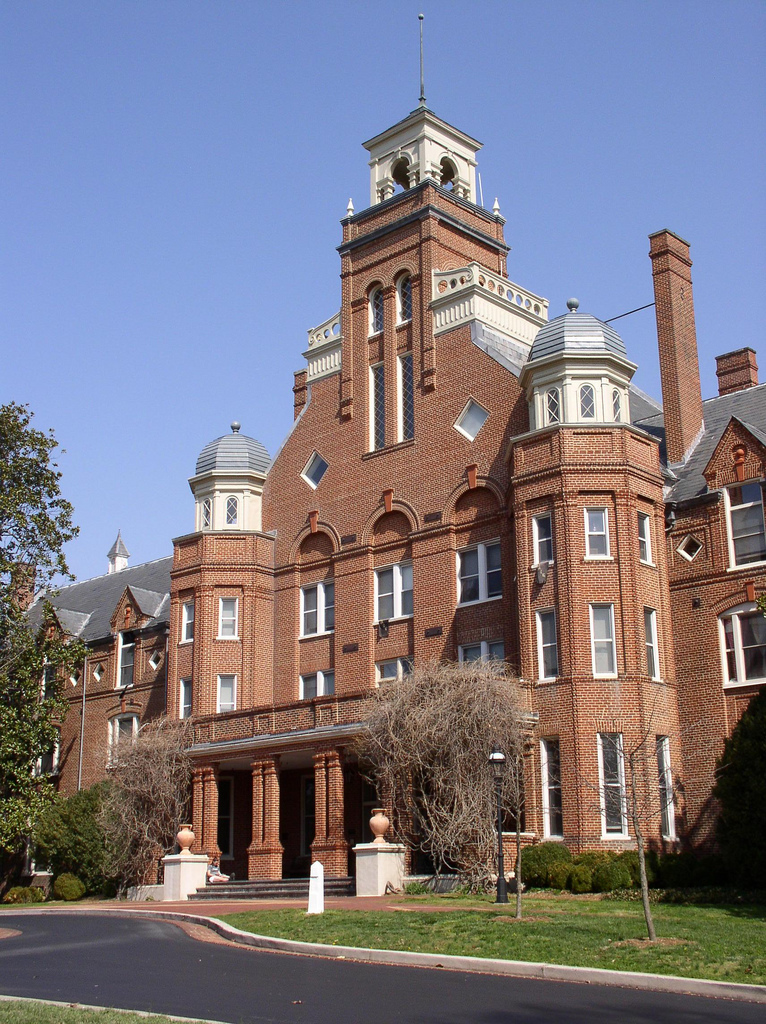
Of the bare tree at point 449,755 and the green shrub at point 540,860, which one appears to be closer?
the green shrub at point 540,860

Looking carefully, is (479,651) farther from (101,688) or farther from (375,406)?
(101,688)

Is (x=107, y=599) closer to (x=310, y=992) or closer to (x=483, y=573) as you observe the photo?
(x=483, y=573)

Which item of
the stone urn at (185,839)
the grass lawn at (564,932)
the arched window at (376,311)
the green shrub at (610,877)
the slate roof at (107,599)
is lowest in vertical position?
the grass lawn at (564,932)

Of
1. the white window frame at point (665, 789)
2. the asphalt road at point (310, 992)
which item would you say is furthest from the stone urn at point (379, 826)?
the asphalt road at point (310, 992)

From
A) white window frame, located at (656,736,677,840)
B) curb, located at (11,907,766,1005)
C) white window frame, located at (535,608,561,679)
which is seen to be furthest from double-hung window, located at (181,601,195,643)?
curb, located at (11,907,766,1005)

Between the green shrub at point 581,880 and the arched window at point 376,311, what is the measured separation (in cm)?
1930

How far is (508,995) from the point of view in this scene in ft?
45.8

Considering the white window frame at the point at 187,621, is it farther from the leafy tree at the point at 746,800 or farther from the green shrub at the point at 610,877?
the leafy tree at the point at 746,800

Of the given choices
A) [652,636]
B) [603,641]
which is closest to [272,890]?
[603,641]

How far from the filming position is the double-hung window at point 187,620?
4041 cm

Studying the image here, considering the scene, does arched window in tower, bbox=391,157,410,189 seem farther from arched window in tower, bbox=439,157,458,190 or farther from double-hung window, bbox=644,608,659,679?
double-hung window, bbox=644,608,659,679

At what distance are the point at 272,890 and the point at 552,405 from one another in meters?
14.3

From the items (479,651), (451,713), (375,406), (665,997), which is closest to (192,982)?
(665,997)

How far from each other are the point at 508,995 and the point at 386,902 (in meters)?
11.4
